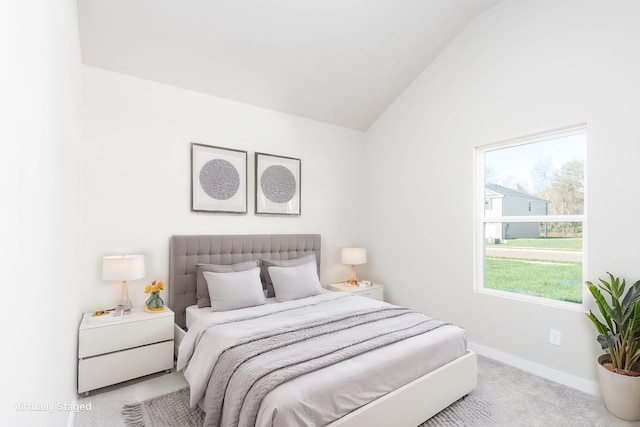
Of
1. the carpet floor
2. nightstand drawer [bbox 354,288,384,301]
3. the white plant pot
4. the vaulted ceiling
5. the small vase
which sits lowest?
the carpet floor

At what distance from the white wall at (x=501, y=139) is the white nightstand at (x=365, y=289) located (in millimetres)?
177

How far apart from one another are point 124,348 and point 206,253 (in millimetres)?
1057

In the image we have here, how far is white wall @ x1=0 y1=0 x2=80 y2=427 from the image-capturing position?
792mm

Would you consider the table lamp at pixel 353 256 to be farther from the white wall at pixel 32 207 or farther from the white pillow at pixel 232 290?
the white wall at pixel 32 207

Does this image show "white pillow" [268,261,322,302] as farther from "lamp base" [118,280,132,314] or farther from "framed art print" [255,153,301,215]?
"lamp base" [118,280,132,314]

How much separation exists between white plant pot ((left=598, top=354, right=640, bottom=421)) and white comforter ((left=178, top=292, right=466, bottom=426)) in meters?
0.96

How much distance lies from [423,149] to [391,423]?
9.63ft

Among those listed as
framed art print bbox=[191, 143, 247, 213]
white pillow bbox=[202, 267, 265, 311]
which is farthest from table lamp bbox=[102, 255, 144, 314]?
framed art print bbox=[191, 143, 247, 213]

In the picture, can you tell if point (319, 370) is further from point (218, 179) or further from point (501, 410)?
point (218, 179)

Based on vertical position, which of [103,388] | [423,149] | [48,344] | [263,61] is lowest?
[103,388]

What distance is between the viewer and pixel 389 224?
4.36 meters

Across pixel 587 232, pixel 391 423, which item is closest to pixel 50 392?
pixel 391 423

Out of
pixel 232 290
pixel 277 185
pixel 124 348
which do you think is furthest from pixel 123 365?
pixel 277 185

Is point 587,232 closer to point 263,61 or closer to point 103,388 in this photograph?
point 263,61
